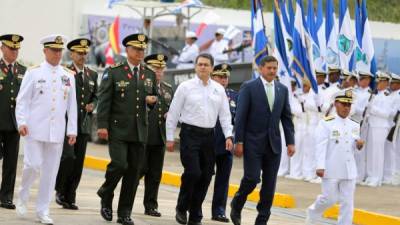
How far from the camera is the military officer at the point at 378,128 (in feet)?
68.0

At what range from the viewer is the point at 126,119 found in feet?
41.4

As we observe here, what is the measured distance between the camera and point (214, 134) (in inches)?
516

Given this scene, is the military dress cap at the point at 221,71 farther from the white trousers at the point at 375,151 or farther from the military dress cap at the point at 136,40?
the white trousers at the point at 375,151

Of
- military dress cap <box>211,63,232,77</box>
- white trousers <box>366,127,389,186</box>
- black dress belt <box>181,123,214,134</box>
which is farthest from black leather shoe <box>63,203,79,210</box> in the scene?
white trousers <box>366,127,389,186</box>

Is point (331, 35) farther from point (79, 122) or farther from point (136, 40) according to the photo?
point (136, 40)

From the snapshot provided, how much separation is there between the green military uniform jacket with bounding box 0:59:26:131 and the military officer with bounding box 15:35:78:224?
1.52 metres

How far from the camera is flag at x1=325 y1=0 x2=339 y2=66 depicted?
22062mm

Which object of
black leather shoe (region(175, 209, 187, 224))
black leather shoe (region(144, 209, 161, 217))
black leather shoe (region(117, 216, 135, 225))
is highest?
black leather shoe (region(117, 216, 135, 225))

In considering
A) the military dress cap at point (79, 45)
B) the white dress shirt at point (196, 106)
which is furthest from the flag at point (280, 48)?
the white dress shirt at point (196, 106)

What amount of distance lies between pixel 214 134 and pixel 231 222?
156 centimetres

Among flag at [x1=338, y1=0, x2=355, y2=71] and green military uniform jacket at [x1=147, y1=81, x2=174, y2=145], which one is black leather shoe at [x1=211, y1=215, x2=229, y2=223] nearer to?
green military uniform jacket at [x1=147, y1=81, x2=174, y2=145]

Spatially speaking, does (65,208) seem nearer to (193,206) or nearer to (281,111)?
(193,206)

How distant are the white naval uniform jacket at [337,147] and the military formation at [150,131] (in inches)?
0.5

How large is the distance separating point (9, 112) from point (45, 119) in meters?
1.75
